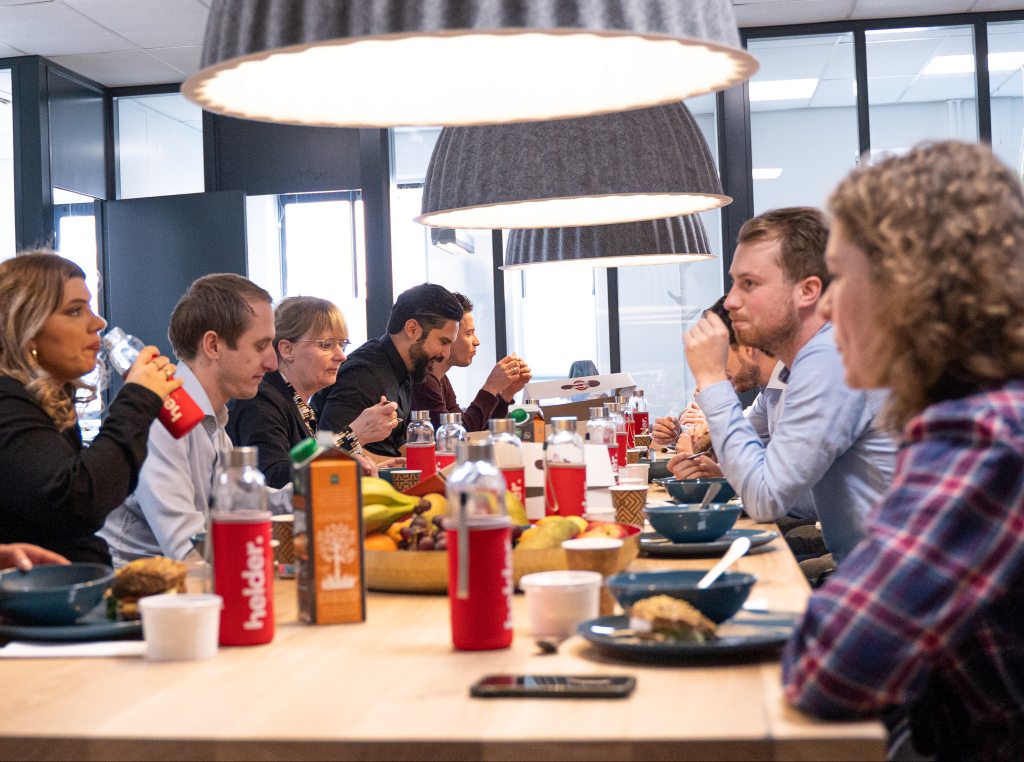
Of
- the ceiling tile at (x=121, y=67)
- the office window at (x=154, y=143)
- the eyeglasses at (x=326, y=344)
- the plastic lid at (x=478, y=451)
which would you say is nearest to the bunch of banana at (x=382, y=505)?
the plastic lid at (x=478, y=451)

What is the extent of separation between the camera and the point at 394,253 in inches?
268

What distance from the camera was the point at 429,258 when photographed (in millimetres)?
6852

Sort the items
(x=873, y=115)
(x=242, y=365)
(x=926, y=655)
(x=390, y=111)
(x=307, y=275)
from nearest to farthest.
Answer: (x=926, y=655) → (x=390, y=111) → (x=242, y=365) → (x=873, y=115) → (x=307, y=275)

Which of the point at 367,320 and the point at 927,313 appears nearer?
the point at 927,313

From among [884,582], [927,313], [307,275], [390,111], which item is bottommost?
[884,582]

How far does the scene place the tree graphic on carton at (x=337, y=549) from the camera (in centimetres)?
128

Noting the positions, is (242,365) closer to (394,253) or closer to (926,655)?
(926,655)

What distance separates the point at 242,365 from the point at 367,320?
13.7 ft

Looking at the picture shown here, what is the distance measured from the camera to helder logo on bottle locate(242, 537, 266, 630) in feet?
3.93

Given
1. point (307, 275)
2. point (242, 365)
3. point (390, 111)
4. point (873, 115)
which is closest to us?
point (390, 111)

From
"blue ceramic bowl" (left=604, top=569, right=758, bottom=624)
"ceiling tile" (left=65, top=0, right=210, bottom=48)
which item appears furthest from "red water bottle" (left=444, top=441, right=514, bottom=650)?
"ceiling tile" (left=65, top=0, right=210, bottom=48)

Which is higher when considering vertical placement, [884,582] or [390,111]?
[390,111]

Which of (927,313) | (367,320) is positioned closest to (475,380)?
(367,320)

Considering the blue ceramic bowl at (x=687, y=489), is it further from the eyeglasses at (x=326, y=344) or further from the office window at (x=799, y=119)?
the office window at (x=799, y=119)
